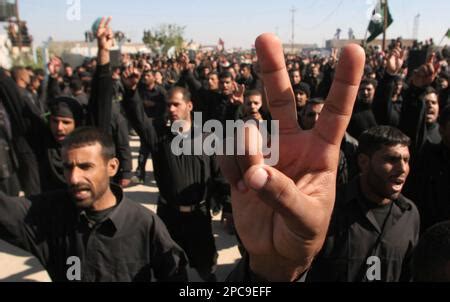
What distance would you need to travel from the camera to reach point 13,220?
1.65 m

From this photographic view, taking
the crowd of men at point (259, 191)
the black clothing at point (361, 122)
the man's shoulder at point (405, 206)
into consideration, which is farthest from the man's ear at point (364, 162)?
the black clothing at point (361, 122)

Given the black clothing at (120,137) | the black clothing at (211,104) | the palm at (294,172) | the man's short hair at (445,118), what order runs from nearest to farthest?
the palm at (294,172)
the man's short hair at (445,118)
the black clothing at (120,137)
the black clothing at (211,104)

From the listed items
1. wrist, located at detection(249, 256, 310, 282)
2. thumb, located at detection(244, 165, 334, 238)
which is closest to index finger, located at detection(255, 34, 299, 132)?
thumb, located at detection(244, 165, 334, 238)

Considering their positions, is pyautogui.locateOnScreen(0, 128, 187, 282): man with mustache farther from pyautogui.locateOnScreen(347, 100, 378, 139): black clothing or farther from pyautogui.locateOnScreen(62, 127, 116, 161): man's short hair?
pyautogui.locateOnScreen(347, 100, 378, 139): black clothing

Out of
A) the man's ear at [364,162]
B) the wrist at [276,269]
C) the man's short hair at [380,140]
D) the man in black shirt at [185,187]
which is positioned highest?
the man's short hair at [380,140]

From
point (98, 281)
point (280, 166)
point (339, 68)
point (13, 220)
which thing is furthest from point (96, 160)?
point (339, 68)

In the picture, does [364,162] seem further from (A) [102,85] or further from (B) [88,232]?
(A) [102,85]

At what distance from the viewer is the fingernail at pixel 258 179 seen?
882 millimetres

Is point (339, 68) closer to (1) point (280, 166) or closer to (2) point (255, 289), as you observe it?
(1) point (280, 166)

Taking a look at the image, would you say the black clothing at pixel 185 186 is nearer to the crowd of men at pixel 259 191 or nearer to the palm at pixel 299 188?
the crowd of men at pixel 259 191

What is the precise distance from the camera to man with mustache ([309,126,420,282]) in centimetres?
183

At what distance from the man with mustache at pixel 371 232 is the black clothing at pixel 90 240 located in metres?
0.79

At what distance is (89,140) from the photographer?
187 cm

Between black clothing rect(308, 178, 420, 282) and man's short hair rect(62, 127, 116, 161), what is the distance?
1194mm
